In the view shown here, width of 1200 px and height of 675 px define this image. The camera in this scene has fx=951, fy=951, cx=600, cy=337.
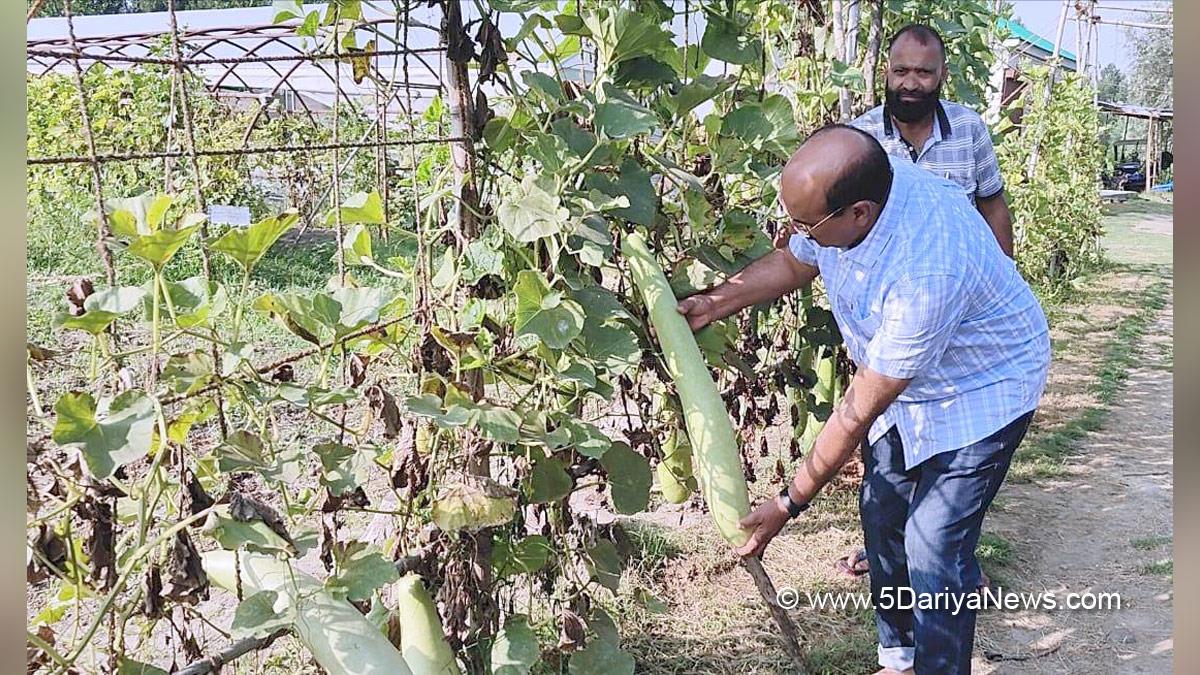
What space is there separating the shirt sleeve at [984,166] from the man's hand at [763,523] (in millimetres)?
1374

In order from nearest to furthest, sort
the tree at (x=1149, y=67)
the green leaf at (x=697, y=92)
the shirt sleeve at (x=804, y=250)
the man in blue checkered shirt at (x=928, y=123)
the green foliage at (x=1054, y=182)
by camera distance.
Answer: the green leaf at (x=697, y=92) < the shirt sleeve at (x=804, y=250) < the man in blue checkered shirt at (x=928, y=123) < the green foliage at (x=1054, y=182) < the tree at (x=1149, y=67)

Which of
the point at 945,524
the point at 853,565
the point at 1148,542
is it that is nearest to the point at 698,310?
the point at 945,524

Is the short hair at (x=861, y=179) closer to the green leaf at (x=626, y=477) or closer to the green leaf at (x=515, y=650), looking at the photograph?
the green leaf at (x=626, y=477)

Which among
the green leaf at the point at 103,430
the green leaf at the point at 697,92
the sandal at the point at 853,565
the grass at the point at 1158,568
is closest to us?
the green leaf at the point at 103,430

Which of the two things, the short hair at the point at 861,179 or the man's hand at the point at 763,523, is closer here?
the short hair at the point at 861,179

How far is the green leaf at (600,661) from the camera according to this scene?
1818 mm

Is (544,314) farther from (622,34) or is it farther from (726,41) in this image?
(726,41)

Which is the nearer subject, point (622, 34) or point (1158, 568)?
point (622, 34)

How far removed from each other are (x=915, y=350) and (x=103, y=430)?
1.34 metres

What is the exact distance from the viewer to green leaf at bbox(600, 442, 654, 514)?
189cm

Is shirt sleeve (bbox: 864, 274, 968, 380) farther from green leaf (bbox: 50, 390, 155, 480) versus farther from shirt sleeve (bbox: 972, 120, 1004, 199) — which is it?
green leaf (bbox: 50, 390, 155, 480)

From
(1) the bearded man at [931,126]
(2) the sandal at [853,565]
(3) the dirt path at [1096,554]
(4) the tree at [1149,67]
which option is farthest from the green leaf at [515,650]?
(4) the tree at [1149,67]

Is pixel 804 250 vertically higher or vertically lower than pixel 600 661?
higher

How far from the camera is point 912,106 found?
2697 millimetres
